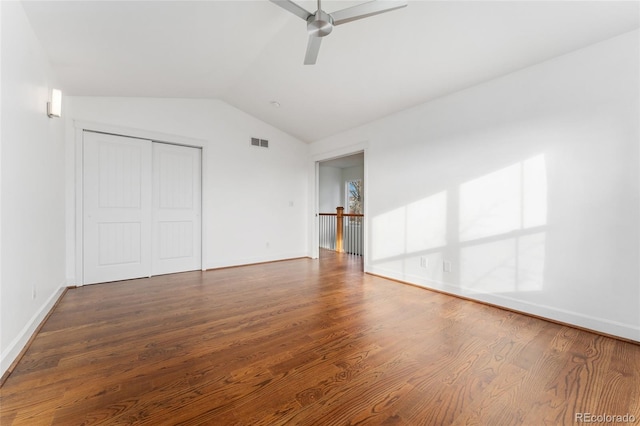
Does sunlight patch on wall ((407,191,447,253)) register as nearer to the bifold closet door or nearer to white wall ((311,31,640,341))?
→ white wall ((311,31,640,341))

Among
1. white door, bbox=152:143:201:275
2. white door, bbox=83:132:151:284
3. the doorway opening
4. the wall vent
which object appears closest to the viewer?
white door, bbox=83:132:151:284

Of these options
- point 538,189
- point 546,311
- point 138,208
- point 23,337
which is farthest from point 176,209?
point 546,311

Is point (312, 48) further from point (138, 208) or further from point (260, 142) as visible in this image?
point (138, 208)

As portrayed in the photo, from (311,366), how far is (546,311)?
8.12 ft

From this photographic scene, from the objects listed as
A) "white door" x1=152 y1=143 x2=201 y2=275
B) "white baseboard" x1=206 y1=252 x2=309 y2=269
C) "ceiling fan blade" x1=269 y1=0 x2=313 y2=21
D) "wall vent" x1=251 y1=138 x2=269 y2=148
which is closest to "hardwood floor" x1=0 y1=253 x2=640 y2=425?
"white door" x1=152 y1=143 x2=201 y2=275

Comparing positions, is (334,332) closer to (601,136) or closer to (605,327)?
(605,327)

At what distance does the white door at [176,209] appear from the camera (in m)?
4.35

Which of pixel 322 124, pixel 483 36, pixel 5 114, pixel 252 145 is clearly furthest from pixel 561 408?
pixel 252 145

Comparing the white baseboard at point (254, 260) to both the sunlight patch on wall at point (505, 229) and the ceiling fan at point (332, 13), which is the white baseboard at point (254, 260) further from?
the ceiling fan at point (332, 13)

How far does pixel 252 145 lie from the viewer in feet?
17.3

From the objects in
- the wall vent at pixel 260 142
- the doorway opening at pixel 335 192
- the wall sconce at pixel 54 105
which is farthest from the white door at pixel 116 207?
the doorway opening at pixel 335 192

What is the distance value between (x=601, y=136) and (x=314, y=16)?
2.71 m

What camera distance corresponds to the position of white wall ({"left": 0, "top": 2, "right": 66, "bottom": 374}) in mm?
1806

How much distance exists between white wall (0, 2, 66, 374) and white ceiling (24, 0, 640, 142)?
349mm
